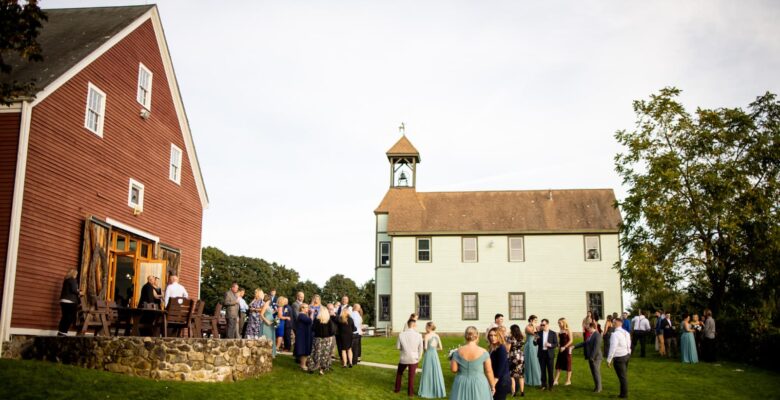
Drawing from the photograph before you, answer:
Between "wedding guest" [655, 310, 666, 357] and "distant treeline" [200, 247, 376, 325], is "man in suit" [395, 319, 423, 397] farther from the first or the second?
"distant treeline" [200, 247, 376, 325]

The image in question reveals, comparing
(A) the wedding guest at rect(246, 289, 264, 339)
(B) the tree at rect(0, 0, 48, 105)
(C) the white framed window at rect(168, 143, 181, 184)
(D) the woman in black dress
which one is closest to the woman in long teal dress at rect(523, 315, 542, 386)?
(D) the woman in black dress

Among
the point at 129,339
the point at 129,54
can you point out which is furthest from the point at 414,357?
the point at 129,54

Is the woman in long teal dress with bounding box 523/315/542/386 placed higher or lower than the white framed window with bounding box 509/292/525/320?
lower

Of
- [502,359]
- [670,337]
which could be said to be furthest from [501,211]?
[502,359]

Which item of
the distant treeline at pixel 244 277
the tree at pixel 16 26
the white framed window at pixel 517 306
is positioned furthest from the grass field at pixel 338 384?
the distant treeline at pixel 244 277

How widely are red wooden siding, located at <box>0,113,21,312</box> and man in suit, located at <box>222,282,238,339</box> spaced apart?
5.64 metres

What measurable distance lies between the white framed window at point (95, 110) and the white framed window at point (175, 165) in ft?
15.0

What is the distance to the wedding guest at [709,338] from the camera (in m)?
25.1

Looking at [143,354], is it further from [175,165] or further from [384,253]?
[384,253]

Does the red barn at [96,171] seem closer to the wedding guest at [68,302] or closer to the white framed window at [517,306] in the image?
the wedding guest at [68,302]

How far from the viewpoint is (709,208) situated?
1102 inches

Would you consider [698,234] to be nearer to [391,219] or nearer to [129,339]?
[391,219]

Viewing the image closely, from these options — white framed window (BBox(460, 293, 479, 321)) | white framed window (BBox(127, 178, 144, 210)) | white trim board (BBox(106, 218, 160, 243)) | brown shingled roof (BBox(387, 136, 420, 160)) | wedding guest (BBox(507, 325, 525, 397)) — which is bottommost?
wedding guest (BBox(507, 325, 525, 397))

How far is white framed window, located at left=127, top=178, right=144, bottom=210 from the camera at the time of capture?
2116 cm
